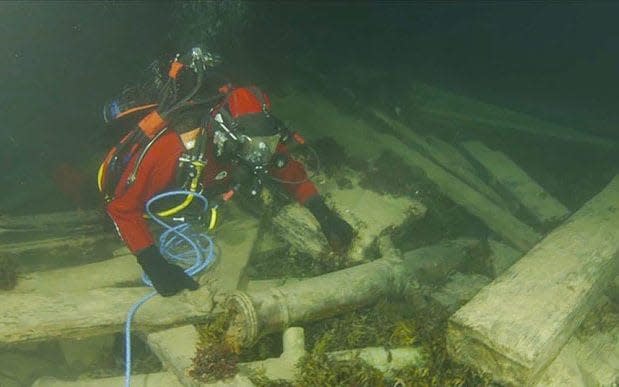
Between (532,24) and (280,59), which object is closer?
(280,59)

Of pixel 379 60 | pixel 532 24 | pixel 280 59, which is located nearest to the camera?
pixel 280 59

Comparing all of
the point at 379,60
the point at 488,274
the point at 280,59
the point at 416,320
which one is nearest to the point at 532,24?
the point at 379,60

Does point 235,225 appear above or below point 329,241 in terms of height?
below

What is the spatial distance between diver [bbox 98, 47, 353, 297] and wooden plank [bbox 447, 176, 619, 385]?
6.84 ft

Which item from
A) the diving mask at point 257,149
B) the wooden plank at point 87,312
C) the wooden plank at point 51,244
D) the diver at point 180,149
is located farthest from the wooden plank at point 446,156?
the wooden plank at point 51,244

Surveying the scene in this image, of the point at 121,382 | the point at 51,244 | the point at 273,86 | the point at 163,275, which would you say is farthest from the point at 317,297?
the point at 273,86

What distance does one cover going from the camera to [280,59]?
32.9ft

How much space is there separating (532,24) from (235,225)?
1875cm

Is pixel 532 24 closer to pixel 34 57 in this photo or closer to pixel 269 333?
pixel 34 57

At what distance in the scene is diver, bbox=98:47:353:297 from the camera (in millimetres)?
4047

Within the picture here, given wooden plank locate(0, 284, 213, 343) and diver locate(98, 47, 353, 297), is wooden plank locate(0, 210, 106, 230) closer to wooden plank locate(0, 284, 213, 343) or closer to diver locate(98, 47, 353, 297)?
diver locate(98, 47, 353, 297)

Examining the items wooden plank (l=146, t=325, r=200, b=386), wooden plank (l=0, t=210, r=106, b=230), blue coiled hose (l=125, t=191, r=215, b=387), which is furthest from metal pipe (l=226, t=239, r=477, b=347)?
wooden plank (l=0, t=210, r=106, b=230)

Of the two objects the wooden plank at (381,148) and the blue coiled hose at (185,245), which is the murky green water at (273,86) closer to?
the wooden plank at (381,148)

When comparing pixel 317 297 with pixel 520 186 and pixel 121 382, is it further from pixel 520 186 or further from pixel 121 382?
pixel 520 186
